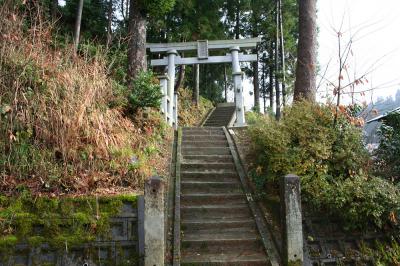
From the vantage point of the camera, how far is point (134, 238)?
4590mm

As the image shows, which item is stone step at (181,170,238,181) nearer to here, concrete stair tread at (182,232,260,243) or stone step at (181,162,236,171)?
stone step at (181,162,236,171)

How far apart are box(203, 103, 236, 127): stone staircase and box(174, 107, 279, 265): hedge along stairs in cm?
889

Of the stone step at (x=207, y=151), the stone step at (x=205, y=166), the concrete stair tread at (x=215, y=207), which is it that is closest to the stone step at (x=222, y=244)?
the concrete stair tread at (x=215, y=207)

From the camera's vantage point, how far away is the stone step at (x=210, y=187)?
20.9 feet

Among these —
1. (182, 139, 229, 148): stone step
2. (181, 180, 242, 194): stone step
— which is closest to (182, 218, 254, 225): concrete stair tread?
(181, 180, 242, 194): stone step

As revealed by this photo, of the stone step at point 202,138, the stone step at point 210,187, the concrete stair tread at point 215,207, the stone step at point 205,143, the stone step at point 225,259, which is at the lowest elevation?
the stone step at point 225,259

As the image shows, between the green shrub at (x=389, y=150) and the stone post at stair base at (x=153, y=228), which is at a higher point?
the green shrub at (x=389, y=150)

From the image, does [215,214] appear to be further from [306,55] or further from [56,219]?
[306,55]

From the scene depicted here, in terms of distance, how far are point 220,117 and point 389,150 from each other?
1253cm

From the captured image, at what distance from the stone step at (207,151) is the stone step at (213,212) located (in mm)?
2070

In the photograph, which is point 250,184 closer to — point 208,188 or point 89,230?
point 208,188

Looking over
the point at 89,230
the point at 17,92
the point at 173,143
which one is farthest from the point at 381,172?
the point at 17,92

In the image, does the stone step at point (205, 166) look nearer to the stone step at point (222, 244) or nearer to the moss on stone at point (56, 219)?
the stone step at point (222, 244)

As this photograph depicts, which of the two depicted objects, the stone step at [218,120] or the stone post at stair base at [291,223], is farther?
the stone step at [218,120]
